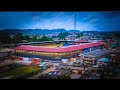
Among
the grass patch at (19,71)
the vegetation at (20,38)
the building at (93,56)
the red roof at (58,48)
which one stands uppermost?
the vegetation at (20,38)

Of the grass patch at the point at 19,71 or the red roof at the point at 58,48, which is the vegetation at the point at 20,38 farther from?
the grass patch at the point at 19,71

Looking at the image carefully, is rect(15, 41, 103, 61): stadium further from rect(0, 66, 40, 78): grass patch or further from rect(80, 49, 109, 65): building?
rect(0, 66, 40, 78): grass patch

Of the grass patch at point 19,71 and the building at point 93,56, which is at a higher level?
the building at point 93,56

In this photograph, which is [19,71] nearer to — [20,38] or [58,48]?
[20,38]

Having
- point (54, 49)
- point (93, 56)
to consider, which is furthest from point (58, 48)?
point (93, 56)

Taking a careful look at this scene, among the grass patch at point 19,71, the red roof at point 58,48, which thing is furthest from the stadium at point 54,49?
the grass patch at point 19,71
